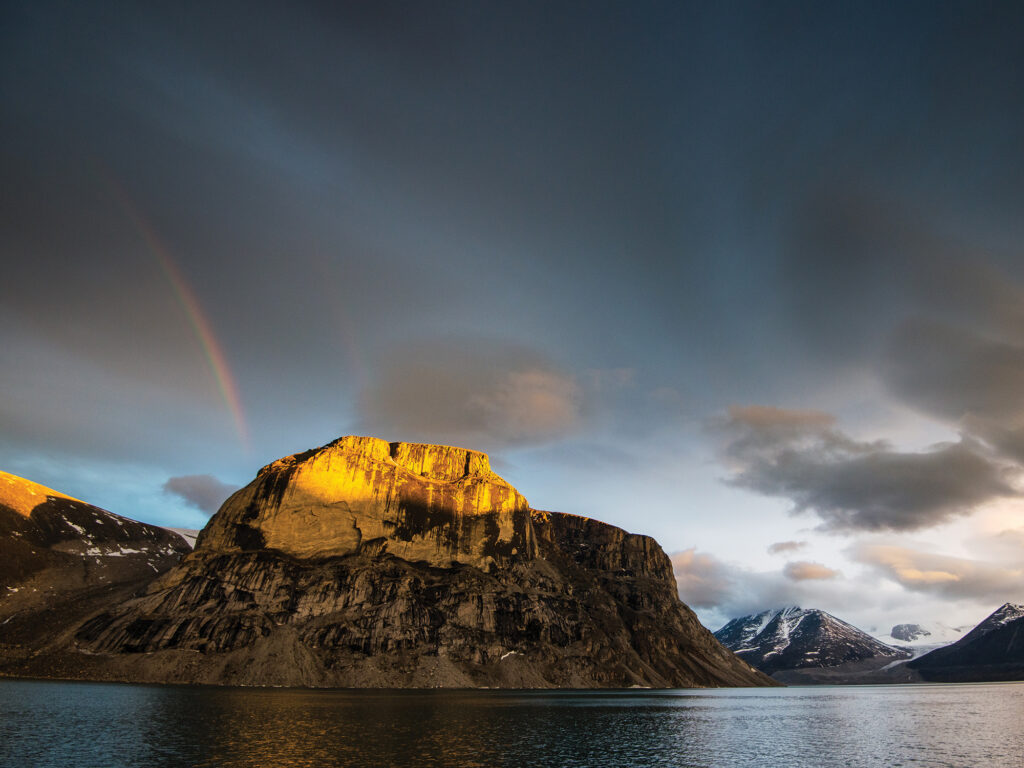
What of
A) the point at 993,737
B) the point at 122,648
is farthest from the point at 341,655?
the point at 993,737

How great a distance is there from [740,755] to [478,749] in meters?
26.6

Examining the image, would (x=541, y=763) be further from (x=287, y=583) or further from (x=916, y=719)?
(x=287, y=583)

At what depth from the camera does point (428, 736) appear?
6262 cm

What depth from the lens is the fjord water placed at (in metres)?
49.2

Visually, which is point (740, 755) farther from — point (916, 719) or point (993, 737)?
point (916, 719)

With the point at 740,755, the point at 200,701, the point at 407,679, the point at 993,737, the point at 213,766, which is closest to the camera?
the point at 213,766

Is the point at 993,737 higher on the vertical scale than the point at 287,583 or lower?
lower

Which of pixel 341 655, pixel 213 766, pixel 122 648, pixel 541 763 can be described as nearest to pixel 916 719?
pixel 541 763

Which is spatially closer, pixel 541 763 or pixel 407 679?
pixel 541 763

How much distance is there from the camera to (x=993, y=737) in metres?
79.1

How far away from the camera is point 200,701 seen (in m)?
93.8

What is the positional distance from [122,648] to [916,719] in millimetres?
182456

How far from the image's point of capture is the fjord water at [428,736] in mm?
49219

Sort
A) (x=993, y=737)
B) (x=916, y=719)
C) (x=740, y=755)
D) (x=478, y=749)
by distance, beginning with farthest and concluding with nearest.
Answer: (x=916, y=719) < (x=993, y=737) < (x=740, y=755) < (x=478, y=749)
